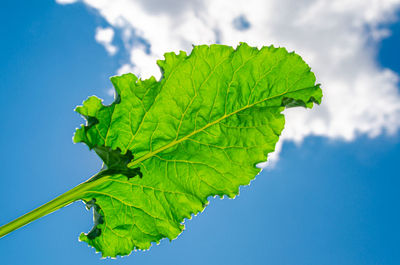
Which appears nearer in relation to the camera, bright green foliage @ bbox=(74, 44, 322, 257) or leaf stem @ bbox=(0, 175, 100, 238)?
leaf stem @ bbox=(0, 175, 100, 238)

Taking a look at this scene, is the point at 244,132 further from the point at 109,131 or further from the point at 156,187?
the point at 109,131

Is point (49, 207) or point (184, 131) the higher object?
point (184, 131)

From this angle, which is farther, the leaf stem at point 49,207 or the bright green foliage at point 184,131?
the bright green foliage at point 184,131

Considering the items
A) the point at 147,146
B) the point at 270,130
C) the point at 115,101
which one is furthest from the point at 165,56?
the point at 270,130

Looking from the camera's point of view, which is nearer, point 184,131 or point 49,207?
point 49,207
